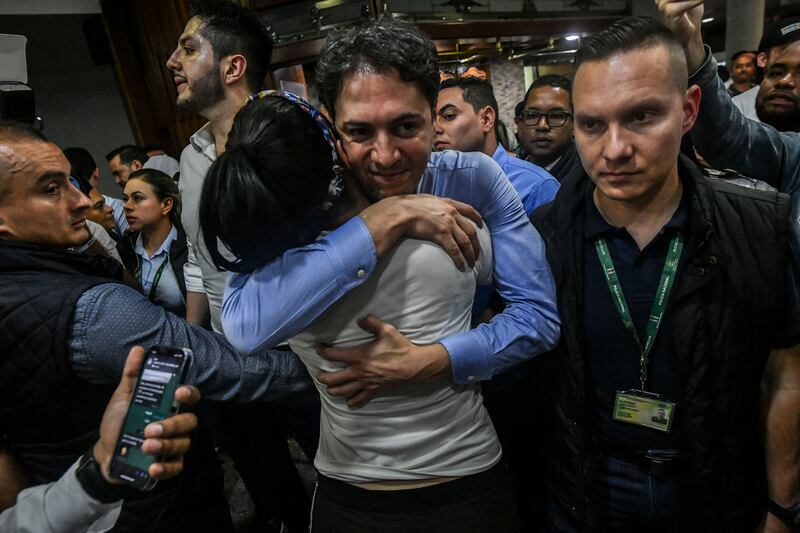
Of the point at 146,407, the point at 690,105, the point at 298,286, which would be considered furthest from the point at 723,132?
the point at 146,407

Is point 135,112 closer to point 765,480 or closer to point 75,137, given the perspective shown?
point 75,137

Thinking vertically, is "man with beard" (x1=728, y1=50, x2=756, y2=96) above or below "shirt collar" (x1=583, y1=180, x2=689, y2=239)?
above

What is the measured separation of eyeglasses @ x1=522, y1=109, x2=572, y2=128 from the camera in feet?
9.80

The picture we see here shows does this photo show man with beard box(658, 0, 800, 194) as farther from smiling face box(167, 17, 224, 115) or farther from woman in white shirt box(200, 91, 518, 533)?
smiling face box(167, 17, 224, 115)

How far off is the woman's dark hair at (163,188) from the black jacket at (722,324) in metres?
2.64

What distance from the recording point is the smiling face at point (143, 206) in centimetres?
298

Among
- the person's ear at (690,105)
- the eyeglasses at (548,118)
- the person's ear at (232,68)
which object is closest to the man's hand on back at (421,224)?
the person's ear at (690,105)

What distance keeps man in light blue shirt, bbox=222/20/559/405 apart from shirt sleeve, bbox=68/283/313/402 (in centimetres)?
32

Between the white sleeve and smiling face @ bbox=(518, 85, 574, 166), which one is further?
smiling face @ bbox=(518, 85, 574, 166)

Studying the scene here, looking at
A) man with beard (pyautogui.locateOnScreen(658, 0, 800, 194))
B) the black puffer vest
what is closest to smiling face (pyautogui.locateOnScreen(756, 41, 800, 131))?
man with beard (pyautogui.locateOnScreen(658, 0, 800, 194))


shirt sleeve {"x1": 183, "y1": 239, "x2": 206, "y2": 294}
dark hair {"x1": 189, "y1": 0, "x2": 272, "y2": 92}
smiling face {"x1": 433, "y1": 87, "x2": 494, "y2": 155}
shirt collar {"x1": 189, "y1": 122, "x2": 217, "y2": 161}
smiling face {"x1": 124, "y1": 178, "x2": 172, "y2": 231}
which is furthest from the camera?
smiling face {"x1": 124, "y1": 178, "x2": 172, "y2": 231}

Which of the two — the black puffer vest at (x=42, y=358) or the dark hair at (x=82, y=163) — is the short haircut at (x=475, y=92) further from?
the dark hair at (x=82, y=163)

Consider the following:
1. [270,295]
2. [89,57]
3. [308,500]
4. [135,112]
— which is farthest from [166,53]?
[270,295]

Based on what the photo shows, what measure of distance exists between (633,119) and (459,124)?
180 cm
